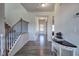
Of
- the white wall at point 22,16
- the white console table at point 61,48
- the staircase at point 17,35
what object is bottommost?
the white console table at point 61,48

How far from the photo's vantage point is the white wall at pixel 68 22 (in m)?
1.78

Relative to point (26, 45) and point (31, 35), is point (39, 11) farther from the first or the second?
point (26, 45)

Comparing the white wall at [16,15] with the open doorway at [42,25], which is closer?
the white wall at [16,15]

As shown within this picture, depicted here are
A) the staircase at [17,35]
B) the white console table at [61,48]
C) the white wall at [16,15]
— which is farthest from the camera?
the staircase at [17,35]

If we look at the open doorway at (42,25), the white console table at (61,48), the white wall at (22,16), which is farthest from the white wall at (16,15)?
the white console table at (61,48)

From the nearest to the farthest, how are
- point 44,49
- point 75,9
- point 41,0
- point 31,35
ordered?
point 41,0, point 75,9, point 44,49, point 31,35

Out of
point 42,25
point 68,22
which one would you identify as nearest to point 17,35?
point 42,25

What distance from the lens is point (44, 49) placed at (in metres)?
2.13

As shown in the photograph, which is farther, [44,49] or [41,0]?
[44,49]

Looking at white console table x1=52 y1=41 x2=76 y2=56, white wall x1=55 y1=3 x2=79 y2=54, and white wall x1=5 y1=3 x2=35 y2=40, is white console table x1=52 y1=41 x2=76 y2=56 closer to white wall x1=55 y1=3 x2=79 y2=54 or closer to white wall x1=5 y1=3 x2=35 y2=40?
white wall x1=55 y1=3 x2=79 y2=54

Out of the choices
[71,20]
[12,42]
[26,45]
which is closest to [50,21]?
[71,20]

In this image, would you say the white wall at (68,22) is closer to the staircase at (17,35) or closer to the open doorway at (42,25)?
the open doorway at (42,25)

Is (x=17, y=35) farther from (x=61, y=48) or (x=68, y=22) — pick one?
(x=68, y=22)

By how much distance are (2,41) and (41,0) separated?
1.01 m
